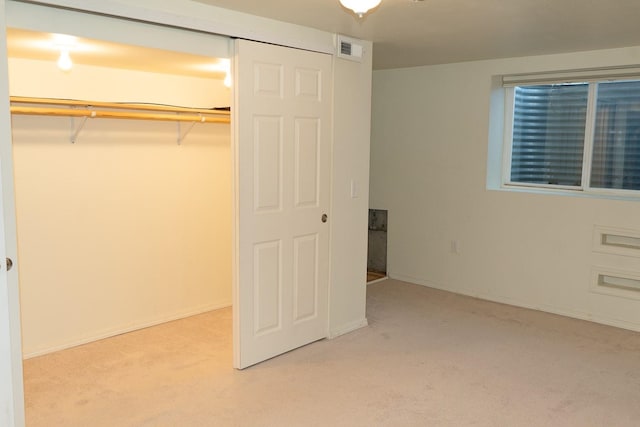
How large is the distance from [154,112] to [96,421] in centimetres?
217

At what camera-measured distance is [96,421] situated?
280 cm

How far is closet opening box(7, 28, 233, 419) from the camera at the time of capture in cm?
351


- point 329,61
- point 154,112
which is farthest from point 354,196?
point 154,112

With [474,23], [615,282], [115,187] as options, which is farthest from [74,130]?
[615,282]

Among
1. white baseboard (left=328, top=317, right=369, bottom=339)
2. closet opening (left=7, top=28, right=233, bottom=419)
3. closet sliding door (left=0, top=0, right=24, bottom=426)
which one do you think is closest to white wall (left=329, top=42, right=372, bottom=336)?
white baseboard (left=328, top=317, right=369, bottom=339)

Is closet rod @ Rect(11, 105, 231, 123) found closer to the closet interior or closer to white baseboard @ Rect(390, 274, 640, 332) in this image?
the closet interior

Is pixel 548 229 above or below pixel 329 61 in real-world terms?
below

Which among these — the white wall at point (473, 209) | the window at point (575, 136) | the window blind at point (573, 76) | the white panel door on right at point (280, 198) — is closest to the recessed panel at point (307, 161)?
the white panel door on right at point (280, 198)

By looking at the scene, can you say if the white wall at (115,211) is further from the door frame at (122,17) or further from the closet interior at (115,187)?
the door frame at (122,17)

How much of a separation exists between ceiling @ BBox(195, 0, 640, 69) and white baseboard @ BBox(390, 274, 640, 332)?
6.70ft

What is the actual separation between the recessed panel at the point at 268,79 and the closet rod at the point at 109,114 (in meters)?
0.92

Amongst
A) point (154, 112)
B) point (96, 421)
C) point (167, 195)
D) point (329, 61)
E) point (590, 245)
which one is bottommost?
point (96, 421)

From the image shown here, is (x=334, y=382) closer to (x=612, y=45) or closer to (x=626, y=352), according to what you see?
(x=626, y=352)

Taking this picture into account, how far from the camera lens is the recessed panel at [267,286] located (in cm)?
352
